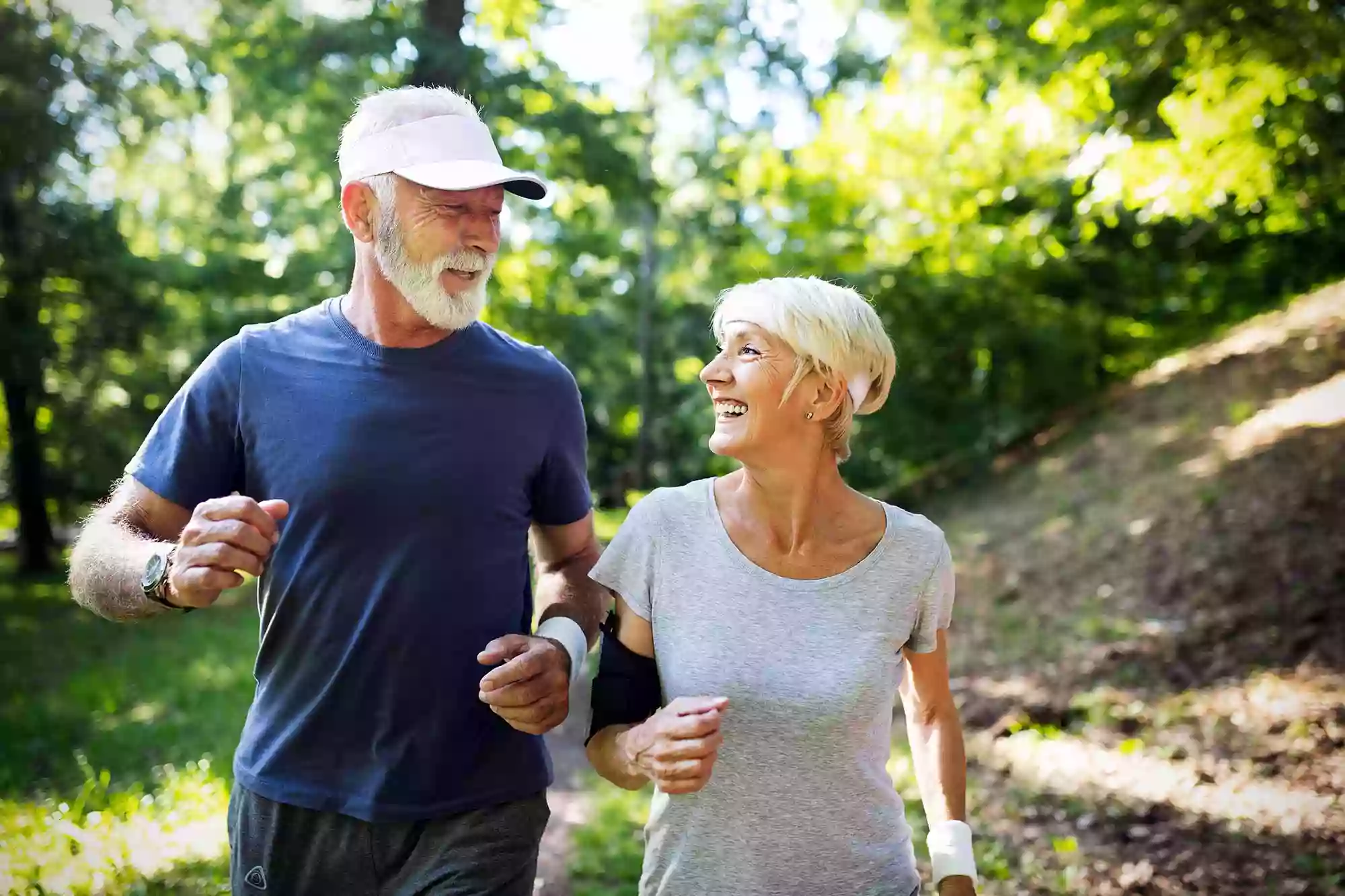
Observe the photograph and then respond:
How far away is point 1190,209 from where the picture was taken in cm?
820

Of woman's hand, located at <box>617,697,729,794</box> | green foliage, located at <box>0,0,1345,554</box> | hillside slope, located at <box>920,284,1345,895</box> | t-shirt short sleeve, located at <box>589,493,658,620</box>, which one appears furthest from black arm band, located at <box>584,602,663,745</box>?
green foliage, located at <box>0,0,1345,554</box>

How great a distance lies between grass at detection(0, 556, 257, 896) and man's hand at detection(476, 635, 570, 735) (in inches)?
114

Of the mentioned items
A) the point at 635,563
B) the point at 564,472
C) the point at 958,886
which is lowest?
the point at 958,886

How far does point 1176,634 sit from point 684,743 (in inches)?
256

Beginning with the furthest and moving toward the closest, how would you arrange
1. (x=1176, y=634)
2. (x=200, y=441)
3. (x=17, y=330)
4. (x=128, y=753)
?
(x=17, y=330) → (x=128, y=753) → (x=1176, y=634) → (x=200, y=441)

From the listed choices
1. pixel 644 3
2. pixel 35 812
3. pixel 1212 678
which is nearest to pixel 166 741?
pixel 35 812

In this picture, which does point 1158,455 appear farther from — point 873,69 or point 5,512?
point 5,512

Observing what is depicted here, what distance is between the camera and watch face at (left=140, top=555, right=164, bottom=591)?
7.61 ft

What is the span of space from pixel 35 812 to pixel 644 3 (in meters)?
19.3

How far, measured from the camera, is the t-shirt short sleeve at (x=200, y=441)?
8.43 feet

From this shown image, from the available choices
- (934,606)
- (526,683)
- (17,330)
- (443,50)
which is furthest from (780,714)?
(17,330)

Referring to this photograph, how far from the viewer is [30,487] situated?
1864 centimetres

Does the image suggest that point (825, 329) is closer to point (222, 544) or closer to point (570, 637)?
point (570, 637)

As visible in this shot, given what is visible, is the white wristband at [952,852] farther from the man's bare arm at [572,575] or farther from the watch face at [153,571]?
the watch face at [153,571]
